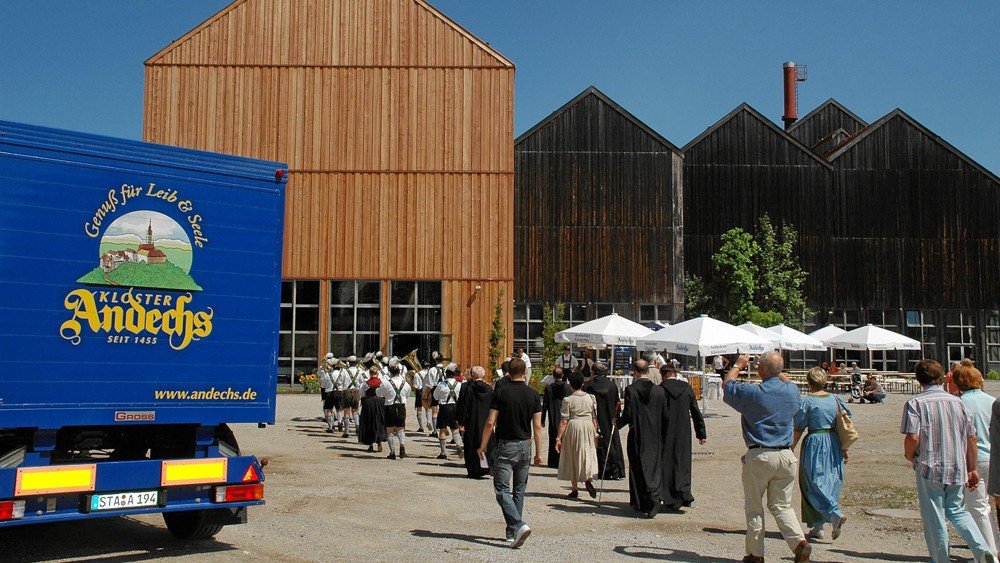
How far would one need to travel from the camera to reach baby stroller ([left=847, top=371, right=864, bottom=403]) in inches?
1150

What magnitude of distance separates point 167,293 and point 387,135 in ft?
83.2

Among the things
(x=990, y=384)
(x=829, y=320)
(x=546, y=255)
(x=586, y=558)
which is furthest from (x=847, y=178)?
→ (x=586, y=558)

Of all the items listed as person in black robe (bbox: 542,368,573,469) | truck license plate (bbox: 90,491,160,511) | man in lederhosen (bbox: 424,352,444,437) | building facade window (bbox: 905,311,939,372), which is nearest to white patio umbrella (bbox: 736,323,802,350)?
→ man in lederhosen (bbox: 424,352,444,437)

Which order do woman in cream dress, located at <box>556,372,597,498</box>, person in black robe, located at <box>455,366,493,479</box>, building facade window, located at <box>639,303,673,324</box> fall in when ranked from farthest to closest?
building facade window, located at <box>639,303,673,324</box>
person in black robe, located at <box>455,366,493,479</box>
woman in cream dress, located at <box>556,372,597,498</box>

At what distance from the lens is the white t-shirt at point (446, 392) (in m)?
16.1

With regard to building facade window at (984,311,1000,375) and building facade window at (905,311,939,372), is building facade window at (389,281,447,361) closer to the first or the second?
building facade window at (905,311,939,372)

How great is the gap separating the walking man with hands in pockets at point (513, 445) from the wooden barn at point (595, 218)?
93.2 ft

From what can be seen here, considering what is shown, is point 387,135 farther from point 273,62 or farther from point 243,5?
point 243,5

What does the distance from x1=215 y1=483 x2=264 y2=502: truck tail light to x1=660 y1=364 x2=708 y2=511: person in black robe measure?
178 inches

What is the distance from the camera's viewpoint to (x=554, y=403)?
46.8 feet

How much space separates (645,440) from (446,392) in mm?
6173

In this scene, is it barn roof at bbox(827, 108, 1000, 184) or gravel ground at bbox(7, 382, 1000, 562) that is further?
barn roof at bbox(827, 108, 1000, 184)

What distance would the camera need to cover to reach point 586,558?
7918 mm

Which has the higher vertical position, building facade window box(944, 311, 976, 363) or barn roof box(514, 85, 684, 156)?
barn roof box(514, 85, 684, 156)
